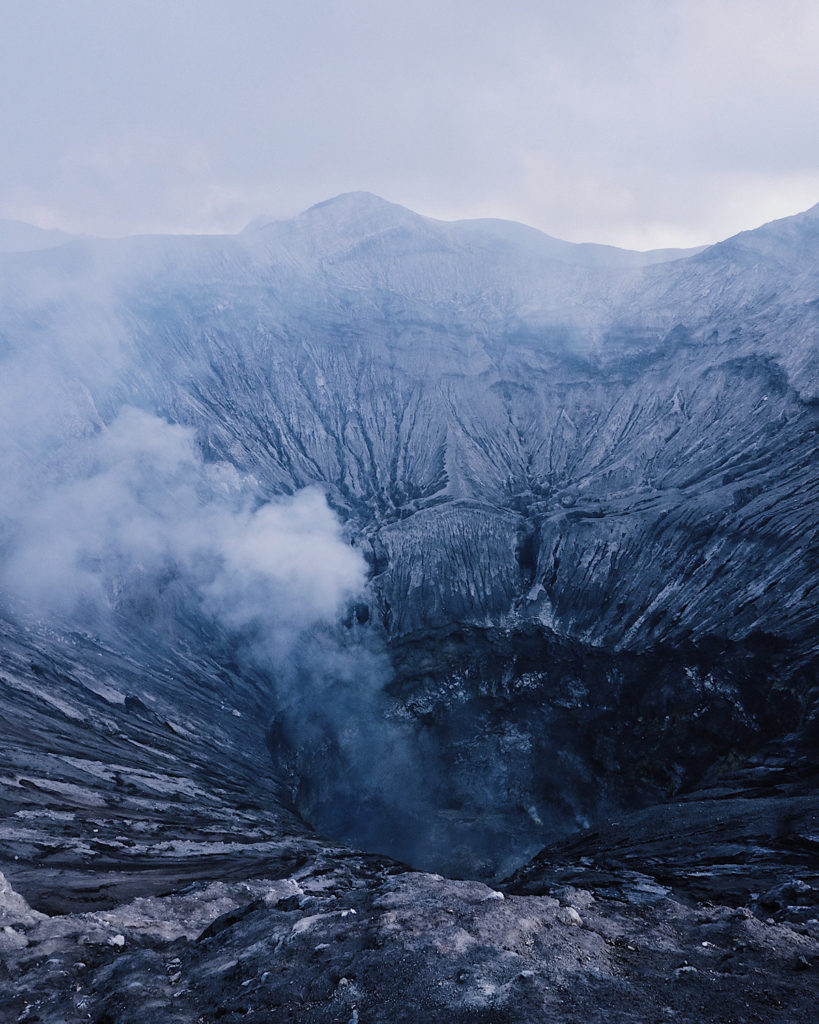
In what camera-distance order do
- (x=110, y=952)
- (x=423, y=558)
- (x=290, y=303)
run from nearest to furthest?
(x=110, y=952)
(x=423, y=558)
(x=290, y=303)

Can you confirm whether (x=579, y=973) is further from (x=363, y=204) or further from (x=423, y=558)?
(x=363, y=204)

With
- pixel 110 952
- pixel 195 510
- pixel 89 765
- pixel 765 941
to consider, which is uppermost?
pixel 195 510

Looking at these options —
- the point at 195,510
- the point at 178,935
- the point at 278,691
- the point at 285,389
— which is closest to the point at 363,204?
the point at 285,389

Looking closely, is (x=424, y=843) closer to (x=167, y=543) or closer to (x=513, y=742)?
(x=513, y=742)

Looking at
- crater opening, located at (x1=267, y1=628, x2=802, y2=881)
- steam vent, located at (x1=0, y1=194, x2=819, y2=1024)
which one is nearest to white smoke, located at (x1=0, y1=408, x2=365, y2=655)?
steam vent, located at (x1=0, y1=194, x2=819, y2=1024)

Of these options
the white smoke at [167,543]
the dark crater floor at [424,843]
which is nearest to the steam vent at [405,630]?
the dark crater floor at [424,843]

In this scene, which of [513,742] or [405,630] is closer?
[513,742]

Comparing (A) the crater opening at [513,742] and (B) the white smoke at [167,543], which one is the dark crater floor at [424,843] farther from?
(B) the white smoke at [167,543]

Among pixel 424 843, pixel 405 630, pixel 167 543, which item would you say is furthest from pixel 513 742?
pixel 167 543
